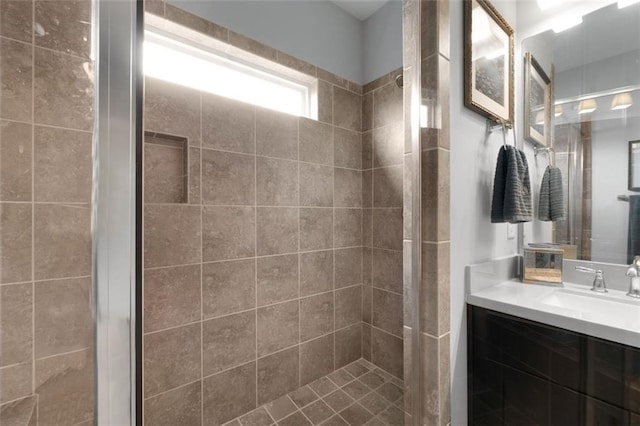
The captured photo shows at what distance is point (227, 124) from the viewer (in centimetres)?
125

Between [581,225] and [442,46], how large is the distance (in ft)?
3.17

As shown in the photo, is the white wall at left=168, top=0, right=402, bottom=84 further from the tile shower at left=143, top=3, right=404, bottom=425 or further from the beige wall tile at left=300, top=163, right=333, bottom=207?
the beige wall tile at left=300, top=163, right=333, bottom=207

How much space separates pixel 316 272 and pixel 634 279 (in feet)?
4.51

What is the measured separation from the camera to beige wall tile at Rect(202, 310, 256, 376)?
47.3 inches

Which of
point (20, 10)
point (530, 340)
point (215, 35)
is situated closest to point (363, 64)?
point (215, 35)

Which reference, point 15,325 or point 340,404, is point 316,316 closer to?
point 340,404

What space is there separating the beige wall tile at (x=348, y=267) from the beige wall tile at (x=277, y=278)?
32 cm

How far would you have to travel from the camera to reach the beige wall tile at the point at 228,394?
1.21m

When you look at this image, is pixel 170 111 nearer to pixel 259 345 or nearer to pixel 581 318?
pixel 259 345

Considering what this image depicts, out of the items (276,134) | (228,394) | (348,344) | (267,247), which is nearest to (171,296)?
(267,247)

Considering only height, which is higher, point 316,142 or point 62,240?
point 316,142

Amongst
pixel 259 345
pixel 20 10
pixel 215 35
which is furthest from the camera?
pixel 259 345

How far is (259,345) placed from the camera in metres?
1.37

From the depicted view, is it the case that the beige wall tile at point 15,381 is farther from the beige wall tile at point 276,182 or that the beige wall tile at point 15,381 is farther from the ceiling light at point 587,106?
the ceiling light at point 587,106
